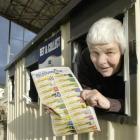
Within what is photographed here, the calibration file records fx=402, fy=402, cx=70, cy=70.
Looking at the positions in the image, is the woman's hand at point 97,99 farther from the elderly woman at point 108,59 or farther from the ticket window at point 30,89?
the ticket window at point 30,89

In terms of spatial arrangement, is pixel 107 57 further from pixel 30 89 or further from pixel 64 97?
pixel 30 89

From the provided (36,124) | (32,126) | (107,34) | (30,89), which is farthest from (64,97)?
(30,89)

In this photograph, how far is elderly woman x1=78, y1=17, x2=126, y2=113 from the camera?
2.49 meters

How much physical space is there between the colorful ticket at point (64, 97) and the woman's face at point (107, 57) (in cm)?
35

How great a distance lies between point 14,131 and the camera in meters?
7.22

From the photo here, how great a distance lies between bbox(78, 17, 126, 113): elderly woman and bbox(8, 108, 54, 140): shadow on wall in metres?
1.75

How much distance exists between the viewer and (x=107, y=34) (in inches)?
97.3

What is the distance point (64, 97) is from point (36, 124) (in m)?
2.32

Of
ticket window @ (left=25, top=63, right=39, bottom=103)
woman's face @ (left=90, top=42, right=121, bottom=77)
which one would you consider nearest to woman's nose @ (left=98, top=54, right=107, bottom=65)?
woman's face @ (left=90, top=42, right=121, bottom=77)

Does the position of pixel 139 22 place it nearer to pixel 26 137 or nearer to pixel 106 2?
pixel 106 2

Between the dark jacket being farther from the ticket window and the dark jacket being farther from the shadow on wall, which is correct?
the ticket window

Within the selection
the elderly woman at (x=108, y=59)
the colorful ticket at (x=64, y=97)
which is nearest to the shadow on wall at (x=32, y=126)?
the colorful ticket at (x=64, y=97)

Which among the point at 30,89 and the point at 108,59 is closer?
the point at 108,59

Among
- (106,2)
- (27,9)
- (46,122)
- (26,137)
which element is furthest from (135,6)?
(27,9)
